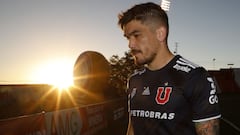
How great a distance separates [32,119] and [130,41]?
290 cm

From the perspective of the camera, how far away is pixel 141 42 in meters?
3.35

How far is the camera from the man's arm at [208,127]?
301cm

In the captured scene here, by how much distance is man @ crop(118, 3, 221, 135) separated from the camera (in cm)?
304

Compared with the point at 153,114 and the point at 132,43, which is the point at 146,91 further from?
the point at 132,43

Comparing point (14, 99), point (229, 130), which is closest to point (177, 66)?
point (229, 130)

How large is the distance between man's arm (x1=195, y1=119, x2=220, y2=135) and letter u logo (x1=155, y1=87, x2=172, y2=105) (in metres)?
0.34

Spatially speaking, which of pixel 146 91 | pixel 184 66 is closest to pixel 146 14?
pixel 184 66

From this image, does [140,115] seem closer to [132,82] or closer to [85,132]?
[132,82]

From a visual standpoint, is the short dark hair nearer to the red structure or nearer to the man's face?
the man's face

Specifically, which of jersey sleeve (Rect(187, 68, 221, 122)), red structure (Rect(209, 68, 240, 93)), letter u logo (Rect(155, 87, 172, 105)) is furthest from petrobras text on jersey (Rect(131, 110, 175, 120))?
red structure (Rect(209, 68, 240, 93))

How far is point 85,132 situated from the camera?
8695 millimetres

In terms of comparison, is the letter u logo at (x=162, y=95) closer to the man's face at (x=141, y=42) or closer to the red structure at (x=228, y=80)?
the man's face at (x=141, y=42)

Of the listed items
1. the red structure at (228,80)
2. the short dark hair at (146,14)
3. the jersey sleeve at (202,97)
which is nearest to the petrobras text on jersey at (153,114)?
the jersey sleeve at (202,97)

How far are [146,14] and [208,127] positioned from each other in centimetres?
113
